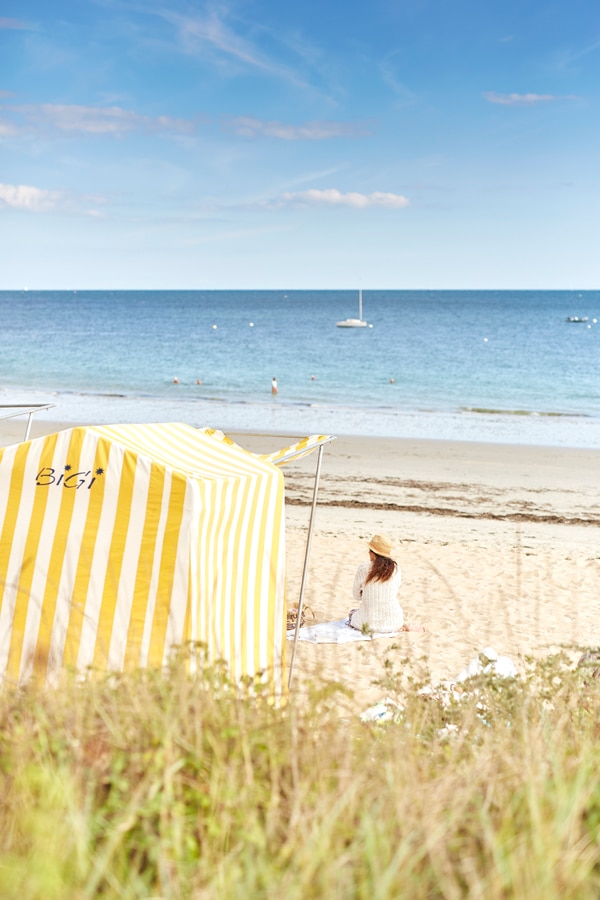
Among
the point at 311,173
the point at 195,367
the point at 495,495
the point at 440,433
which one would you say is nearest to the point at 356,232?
the point at 311,173

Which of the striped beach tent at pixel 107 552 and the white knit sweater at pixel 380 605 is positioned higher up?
the striped beach tent at pixel 107 552

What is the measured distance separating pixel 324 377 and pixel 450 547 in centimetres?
2645

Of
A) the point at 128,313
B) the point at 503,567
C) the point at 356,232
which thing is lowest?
the point at 503,567

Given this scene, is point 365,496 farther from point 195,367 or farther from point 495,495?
point 195,367

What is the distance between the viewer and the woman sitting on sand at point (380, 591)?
7480mm

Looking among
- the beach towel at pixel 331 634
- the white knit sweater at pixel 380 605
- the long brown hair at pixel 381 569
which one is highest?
the long brown hair at pixel 381 569

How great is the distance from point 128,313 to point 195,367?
206 ft

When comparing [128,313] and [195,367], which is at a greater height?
[128,313]

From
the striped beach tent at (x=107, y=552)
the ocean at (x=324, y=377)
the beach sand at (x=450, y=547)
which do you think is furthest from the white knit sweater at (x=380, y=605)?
the ocean at (x=324, y=377)

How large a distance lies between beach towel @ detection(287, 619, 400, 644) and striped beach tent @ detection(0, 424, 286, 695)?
1969mm

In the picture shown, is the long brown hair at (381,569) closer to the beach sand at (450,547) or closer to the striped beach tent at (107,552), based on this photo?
the beach sand at (450,547)

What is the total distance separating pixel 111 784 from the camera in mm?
2617

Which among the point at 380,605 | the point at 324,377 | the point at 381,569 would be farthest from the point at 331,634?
the point at 324,377

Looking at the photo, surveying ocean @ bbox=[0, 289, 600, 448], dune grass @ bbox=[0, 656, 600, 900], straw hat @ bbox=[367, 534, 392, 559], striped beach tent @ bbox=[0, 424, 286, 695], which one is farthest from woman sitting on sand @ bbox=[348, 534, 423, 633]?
ocean @ bbox=[0, 289, 600, 448]
